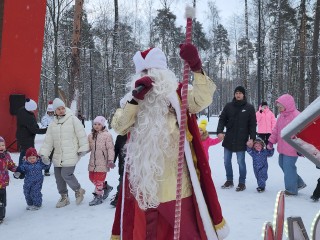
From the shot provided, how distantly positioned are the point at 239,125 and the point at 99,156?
7.88 feet

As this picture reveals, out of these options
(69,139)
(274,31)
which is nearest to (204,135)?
(69,139)

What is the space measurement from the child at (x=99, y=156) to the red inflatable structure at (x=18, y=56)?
18.5 ft

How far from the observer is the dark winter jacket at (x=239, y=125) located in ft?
21.1

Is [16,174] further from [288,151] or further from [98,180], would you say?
[288,151]

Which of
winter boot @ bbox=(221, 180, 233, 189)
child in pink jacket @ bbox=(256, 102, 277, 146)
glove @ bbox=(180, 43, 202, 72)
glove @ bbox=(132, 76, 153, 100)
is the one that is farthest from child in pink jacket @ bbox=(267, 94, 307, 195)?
child in pink jacket @ bbox=(256, 102, 277, 146)

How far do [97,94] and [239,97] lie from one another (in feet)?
142

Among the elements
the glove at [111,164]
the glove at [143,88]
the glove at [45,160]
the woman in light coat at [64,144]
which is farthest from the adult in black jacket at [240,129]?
the glove at [143,88]

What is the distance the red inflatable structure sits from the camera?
10625mm

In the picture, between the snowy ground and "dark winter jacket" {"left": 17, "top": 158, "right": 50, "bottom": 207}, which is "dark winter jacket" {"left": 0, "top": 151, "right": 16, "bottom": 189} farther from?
the snowy ground

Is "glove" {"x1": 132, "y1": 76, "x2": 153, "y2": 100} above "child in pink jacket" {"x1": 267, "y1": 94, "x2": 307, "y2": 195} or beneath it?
above

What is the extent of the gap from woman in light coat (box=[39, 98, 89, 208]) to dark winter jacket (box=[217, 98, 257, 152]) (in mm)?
2416

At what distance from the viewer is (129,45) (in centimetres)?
3206

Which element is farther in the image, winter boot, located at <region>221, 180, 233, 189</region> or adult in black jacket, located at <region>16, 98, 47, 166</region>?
adult in black jacket, located at <region>16, 98, 47, 166</region>

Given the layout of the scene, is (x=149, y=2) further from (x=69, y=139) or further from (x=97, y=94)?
(x=69, y=139)
